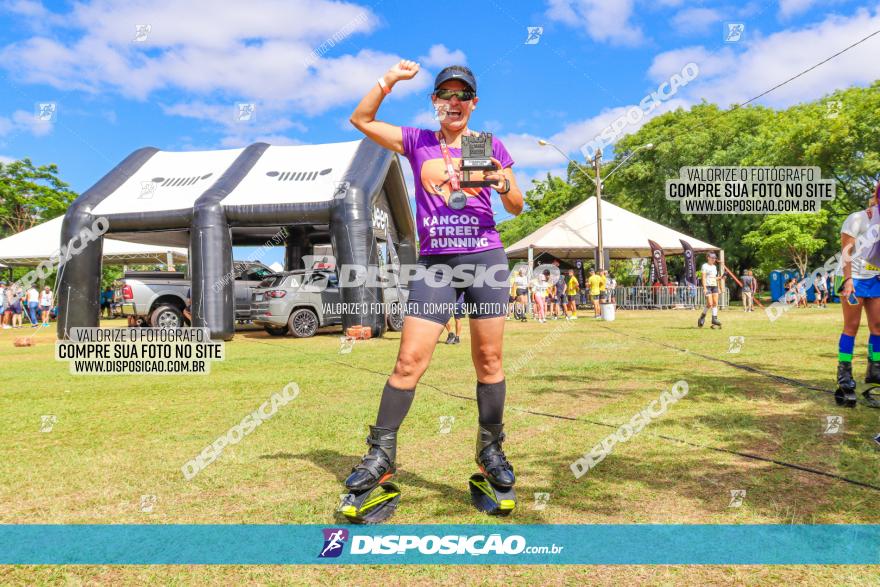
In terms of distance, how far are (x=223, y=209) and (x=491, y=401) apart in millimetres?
12988

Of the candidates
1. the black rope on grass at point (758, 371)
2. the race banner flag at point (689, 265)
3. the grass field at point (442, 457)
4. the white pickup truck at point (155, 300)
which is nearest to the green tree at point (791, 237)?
the race banner flag at point (689, 265)

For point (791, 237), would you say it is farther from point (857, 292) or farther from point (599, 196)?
point (857, 292)

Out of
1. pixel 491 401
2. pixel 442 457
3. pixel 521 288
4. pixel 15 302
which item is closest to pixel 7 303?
pixel 15 302

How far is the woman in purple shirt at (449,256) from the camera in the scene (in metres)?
3.21

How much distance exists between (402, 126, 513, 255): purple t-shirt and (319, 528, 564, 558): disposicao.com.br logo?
56.8 inches

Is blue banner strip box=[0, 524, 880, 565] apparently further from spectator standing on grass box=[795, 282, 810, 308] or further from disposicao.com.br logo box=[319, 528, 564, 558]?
spectator standing on grass box=[795, 282, 810, 308]

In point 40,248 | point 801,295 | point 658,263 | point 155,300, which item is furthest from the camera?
point 658,263

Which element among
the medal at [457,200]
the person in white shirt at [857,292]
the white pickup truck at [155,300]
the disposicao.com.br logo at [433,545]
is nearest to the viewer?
the disposicao.com.br logo at [433,545]

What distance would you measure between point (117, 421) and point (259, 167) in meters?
12.2

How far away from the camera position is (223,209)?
14.8 metres

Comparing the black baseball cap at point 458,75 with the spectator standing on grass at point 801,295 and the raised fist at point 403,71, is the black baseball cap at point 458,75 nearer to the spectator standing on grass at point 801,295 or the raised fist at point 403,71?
the raised fist at point 403,71

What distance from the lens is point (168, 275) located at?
19.4 meters

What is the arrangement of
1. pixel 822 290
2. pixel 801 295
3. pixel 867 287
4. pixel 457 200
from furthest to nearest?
pixel 822 290, pixel 801 295, pixel 867 287, pixel 457 200

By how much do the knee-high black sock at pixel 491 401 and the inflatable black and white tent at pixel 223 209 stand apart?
37.3 ft
